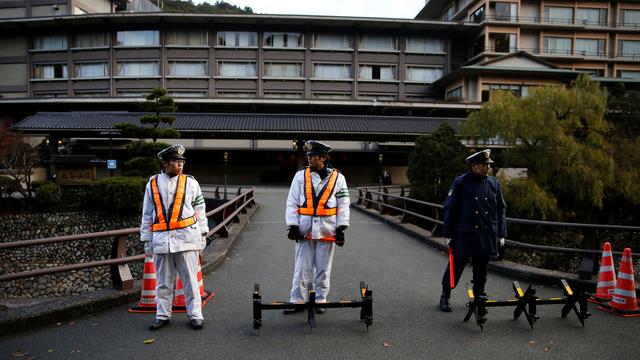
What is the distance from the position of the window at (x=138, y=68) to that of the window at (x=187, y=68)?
1.54m

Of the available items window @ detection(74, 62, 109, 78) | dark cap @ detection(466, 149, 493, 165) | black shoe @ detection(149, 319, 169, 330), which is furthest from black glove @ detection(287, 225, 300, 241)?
window @ detection(74, 62, 109, 78)

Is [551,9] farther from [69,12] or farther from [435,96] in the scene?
[69,12]

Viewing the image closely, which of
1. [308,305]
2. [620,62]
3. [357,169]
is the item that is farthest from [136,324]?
[620,62]

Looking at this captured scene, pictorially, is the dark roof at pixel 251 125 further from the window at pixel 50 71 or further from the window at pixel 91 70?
the window at pixel 50 71

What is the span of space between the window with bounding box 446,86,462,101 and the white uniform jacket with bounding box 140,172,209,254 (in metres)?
40.3

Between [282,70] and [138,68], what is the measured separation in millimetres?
15438

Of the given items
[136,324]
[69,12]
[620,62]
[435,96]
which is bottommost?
[136,324]

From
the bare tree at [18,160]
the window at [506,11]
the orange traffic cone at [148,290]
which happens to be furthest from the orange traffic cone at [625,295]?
the window at [506,11]

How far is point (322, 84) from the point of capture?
44.0 meters

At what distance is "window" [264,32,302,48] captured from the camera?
144ft

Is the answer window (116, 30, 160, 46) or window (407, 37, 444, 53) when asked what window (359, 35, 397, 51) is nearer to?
window (407, 37, 444, 53)

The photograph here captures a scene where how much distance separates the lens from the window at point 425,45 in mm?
45125

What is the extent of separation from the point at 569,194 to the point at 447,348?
20.2 m

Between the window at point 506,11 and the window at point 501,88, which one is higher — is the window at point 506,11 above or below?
above
